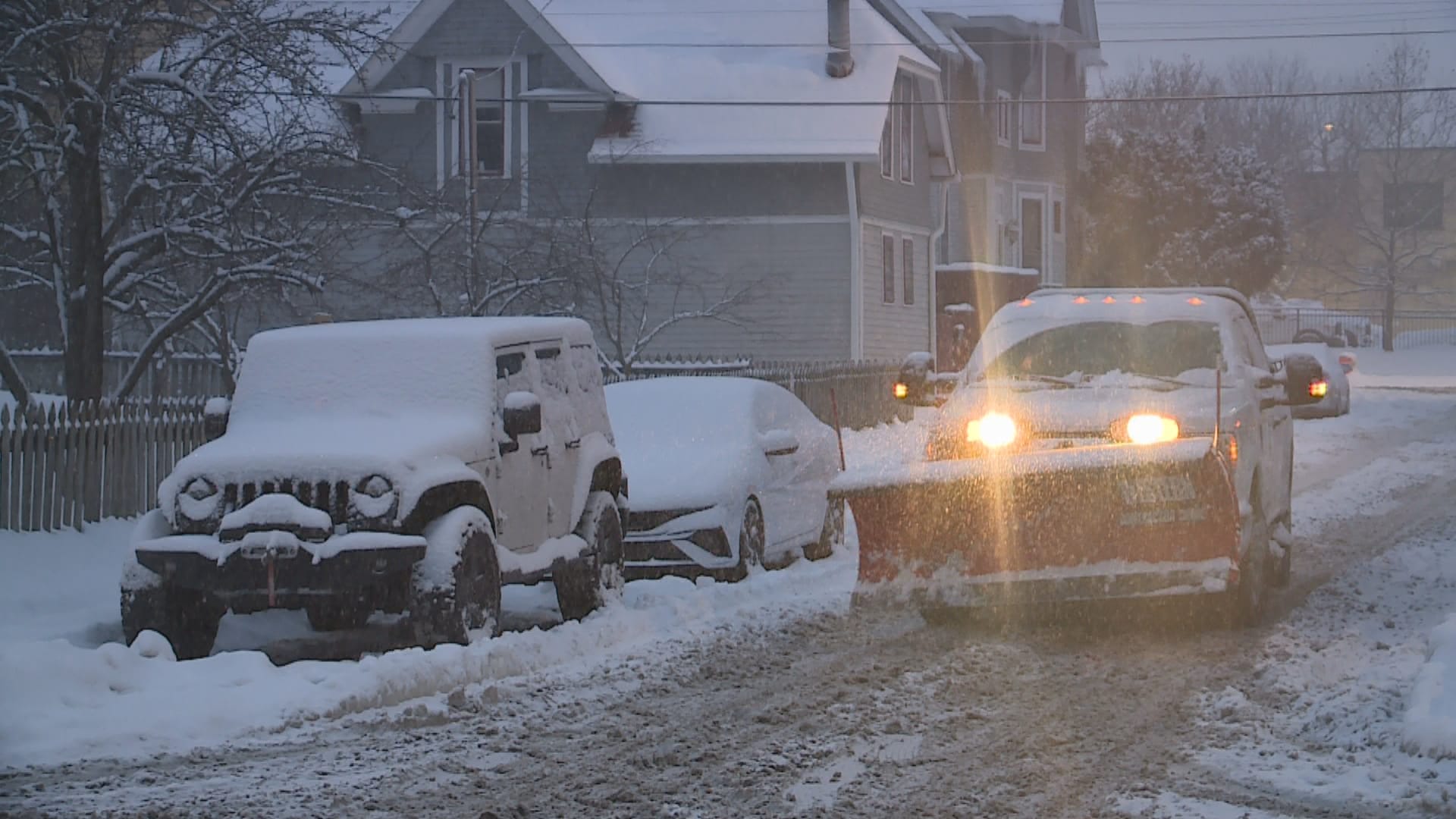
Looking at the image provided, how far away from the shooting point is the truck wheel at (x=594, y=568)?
11367 mm

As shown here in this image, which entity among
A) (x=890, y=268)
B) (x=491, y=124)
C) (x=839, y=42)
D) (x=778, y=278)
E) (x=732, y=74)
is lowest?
(x=778, y=278)

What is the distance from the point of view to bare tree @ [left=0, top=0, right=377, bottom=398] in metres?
15.8

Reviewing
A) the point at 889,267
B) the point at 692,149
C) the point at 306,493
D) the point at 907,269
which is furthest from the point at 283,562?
the point at 907,269

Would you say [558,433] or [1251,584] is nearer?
[1251,584]

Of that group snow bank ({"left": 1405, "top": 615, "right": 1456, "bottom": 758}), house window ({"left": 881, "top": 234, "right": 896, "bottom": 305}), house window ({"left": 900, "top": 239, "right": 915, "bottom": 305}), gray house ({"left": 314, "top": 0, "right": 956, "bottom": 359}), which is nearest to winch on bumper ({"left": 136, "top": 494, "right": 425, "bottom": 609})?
snow bank ({"left": 1405, "top": 615, "right": 1456, "bottom": 758})

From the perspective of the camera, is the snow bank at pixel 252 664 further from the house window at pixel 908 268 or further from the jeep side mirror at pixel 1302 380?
the house window at pixel 908 268

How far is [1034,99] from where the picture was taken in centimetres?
4691

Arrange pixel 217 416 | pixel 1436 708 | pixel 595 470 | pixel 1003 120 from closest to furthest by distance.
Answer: pixel 1436 708, pixel 217 416, pixel 595 470, pixel 1003 120

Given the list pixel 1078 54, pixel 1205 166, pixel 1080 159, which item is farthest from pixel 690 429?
pixel 1205 166

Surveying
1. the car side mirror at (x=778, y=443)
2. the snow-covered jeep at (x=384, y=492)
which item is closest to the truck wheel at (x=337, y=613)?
the snow-covered jeep at (x=384, y=492)

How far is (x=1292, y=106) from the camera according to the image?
3841 inches

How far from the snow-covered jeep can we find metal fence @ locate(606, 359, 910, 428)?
14.4 m

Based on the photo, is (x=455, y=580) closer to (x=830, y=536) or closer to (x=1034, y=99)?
(x=830, y=536)

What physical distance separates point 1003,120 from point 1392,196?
3208 centimetres
